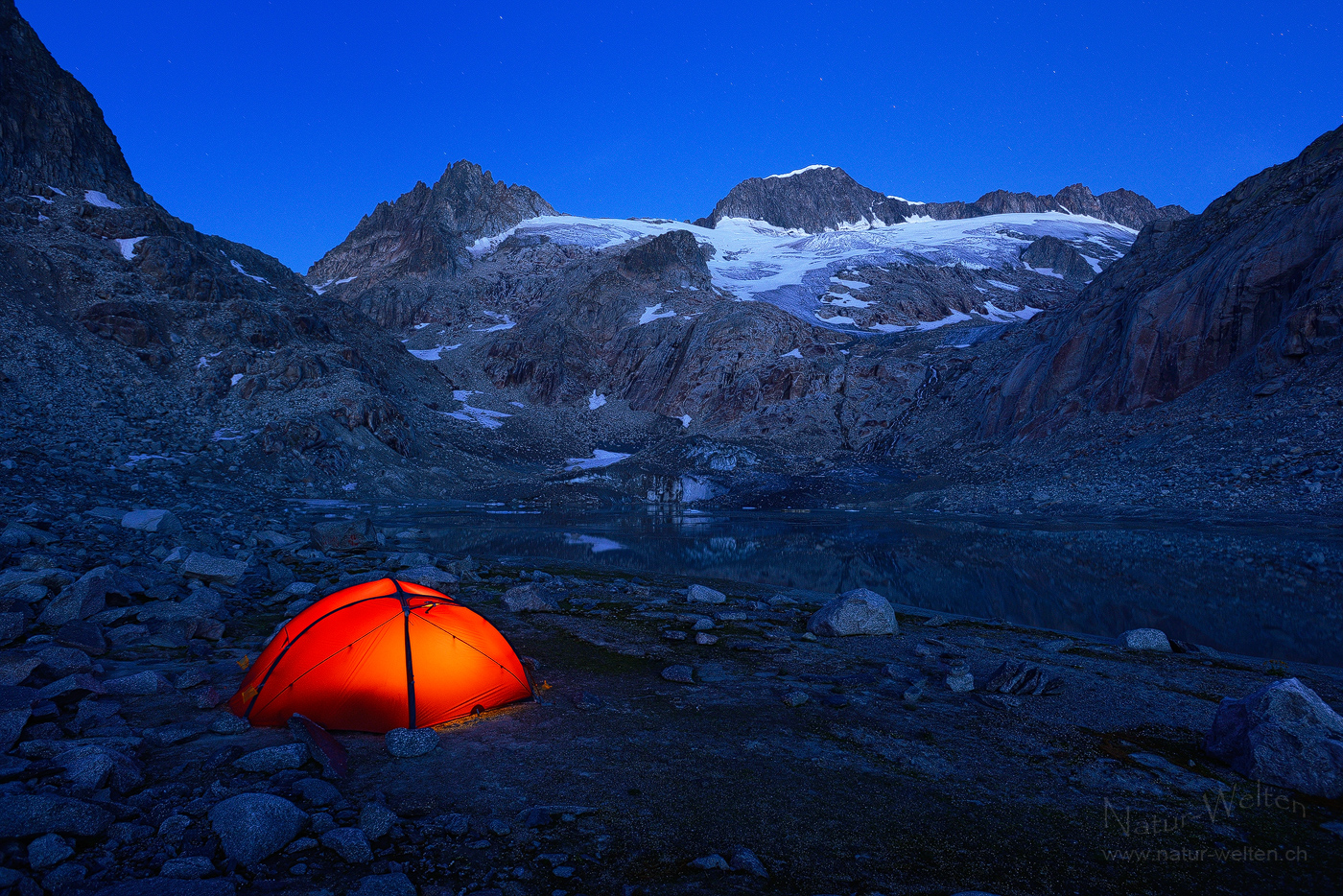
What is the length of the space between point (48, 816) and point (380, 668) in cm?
313

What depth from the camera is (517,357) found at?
320ft

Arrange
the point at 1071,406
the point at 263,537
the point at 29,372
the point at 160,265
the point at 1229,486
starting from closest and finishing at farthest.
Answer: the point at 263,537 < the point at 1229,486 < the point at 29,372 < the point at 1071,406 < the point at 160,265

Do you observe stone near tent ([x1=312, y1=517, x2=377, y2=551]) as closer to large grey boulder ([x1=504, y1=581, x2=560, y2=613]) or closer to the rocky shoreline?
the rocky shoreline

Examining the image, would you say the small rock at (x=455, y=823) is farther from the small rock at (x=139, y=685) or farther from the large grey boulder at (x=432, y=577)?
the large grey boulder at (x=432, y=577)

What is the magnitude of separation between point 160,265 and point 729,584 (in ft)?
212

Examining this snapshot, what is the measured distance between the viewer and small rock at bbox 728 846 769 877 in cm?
437

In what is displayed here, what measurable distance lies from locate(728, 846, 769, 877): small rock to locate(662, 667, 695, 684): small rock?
4301 mm

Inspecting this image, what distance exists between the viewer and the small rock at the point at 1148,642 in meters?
10.7

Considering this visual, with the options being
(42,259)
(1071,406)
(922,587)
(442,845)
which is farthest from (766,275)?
(442,845)

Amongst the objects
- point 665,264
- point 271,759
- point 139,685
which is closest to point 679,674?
point 271,759

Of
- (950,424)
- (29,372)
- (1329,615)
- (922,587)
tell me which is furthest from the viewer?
(950,424)

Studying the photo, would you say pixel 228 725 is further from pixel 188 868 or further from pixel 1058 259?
pixel 1058 259

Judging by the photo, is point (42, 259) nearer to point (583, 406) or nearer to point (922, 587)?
point (583, 406)

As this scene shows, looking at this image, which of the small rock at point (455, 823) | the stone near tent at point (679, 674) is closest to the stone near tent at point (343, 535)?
the stone near tent at point (679, 674)
